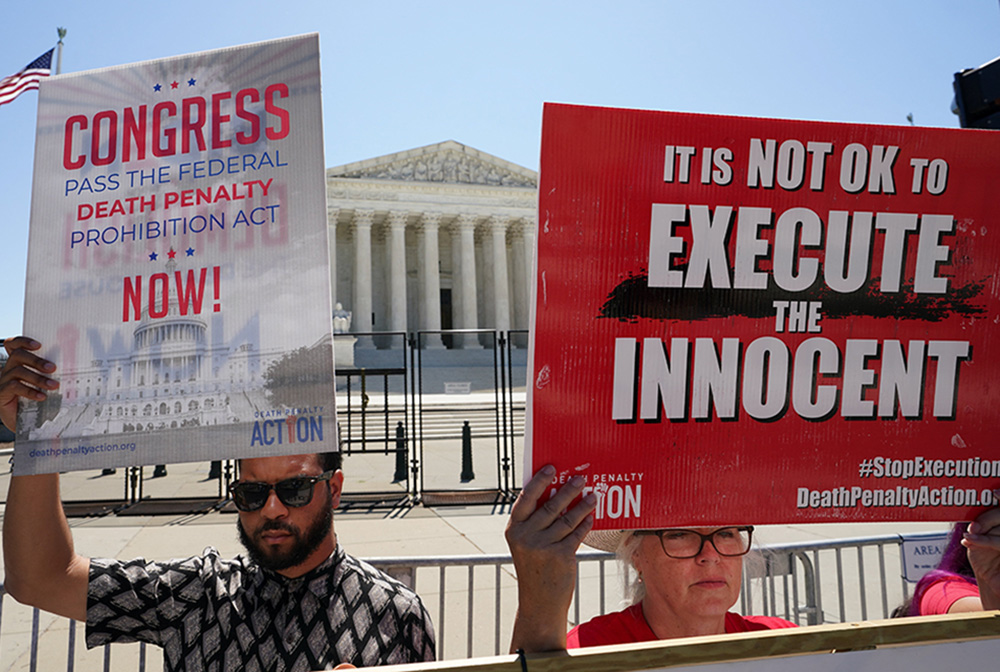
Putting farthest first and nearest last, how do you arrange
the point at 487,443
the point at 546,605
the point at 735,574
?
1. the point at 487,443
2. the point at 735,574
3. the point at 546,605

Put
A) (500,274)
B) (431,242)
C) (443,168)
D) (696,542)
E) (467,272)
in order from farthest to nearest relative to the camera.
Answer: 1. (500,274)
2. (443,168)
3. (467,272)
4. (431,242)
5. (696,542)

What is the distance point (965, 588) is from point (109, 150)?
2544mm

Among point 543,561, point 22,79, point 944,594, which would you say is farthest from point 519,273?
point 543,561

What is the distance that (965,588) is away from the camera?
1.81m

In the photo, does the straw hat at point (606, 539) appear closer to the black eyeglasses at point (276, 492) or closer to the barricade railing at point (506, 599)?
the black eyeglasses at point (276, 492)

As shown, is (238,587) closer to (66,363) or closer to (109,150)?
(66,363)

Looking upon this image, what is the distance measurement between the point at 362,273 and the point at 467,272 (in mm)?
7793

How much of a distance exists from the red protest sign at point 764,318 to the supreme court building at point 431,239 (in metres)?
42.3

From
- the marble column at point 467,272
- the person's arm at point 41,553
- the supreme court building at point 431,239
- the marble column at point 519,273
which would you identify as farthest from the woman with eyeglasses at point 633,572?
the marble column at point 519,273

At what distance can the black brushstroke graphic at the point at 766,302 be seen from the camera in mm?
1397

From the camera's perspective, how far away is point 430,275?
1836 inches

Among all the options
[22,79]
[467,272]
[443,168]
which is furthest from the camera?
[443,168]

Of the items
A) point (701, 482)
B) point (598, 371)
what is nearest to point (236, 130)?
point (598, 371)

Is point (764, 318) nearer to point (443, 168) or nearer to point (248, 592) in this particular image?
point (248, 592)
